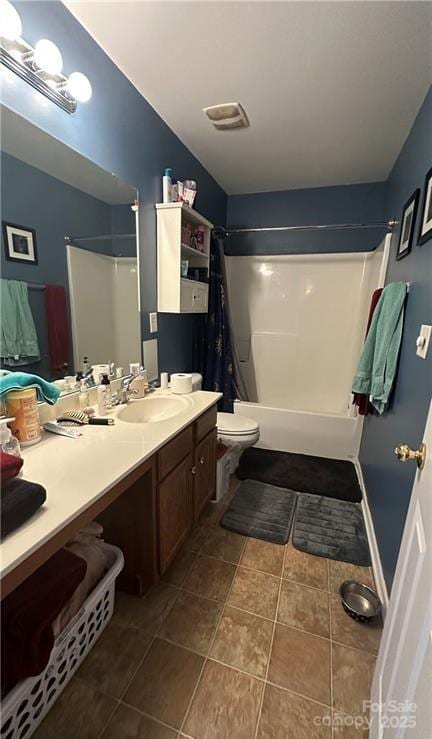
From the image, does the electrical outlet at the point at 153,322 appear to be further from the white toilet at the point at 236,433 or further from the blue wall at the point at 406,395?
the blue wall at the point at 406,395

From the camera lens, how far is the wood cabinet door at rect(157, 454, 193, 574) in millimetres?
1296

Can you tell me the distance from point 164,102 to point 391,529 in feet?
8.09

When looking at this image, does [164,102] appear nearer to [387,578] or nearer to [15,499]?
[15,499]

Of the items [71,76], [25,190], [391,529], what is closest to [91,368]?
[25,190]

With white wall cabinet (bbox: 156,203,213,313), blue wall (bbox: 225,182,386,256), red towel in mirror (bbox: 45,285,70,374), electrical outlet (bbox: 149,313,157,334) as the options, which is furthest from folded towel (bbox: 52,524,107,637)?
blue wall (bbox: 225,182,386,256)

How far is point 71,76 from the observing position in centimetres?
114

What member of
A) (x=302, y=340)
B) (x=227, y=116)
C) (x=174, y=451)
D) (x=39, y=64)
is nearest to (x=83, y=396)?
(x=174, y=451)

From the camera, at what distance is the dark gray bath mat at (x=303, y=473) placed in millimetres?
2252

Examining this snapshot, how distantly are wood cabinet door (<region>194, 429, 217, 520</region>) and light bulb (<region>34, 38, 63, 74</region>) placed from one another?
158 centimetres

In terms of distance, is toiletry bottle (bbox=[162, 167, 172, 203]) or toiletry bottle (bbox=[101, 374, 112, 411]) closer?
toiletry bottle (bbox=[101, 374, 112, 411])

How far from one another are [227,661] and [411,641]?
2.69 ft

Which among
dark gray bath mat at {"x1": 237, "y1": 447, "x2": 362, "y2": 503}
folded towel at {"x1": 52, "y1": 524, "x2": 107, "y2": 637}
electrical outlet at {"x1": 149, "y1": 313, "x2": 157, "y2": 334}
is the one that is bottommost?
dark gray bath mat at {"x1": 237, "y1": 447, "x2": 362, "y2": 503}

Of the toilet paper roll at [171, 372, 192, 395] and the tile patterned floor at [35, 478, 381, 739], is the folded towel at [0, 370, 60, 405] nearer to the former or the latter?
the toilet paper roll at [171, 372, 192, 395]

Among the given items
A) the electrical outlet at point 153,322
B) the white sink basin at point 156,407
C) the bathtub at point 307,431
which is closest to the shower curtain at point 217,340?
the bathtub at point 307,431
